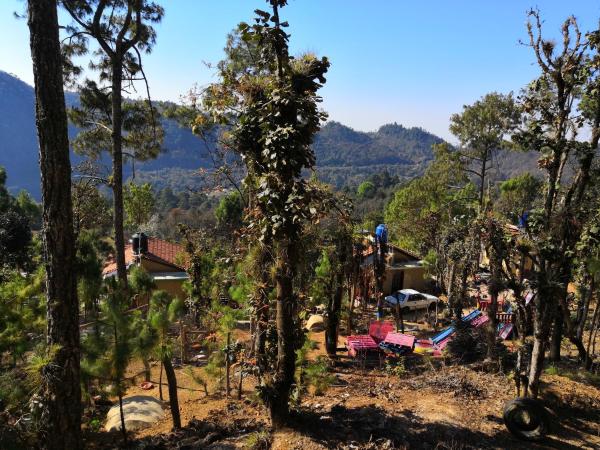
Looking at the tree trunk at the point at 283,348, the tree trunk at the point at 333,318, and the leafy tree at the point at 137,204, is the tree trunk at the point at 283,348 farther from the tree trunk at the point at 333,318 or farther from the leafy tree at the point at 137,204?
the leafy tree at the point at 137,204

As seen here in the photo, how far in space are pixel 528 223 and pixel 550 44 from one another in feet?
9.93

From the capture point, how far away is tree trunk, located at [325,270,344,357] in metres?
13.5

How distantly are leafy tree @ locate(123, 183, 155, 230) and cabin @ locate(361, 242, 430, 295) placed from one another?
62.0 ft

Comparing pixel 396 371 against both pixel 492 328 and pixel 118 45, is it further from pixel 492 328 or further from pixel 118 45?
pixel 118 45

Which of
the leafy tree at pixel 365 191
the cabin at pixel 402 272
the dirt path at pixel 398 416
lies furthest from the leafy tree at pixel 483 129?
the leafy tree at pixel 365 191

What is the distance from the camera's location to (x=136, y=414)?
8.56 metres

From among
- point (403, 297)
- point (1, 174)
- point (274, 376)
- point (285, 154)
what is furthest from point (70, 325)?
point (1, 174)

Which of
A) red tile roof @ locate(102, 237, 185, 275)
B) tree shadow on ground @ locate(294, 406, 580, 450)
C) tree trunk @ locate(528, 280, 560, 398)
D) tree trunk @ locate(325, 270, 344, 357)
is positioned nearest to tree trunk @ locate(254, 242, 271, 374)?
tree shadow on ground @ locate(294, 406, 580, 450)

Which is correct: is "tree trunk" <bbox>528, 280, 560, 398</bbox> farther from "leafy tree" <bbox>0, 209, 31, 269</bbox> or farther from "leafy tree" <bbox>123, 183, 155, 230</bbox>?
"leafy tree" <bbox>123, 183, 155, 230</bbox>

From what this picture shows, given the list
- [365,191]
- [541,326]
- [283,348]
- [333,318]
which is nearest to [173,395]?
[283,348]

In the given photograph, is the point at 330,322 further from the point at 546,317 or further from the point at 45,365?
the point at 45,365

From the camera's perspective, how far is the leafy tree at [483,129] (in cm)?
2419

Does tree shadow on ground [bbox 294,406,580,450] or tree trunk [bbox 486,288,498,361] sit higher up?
tree trunk [bbox 486,288,498,361]

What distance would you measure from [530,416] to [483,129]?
2164cm
